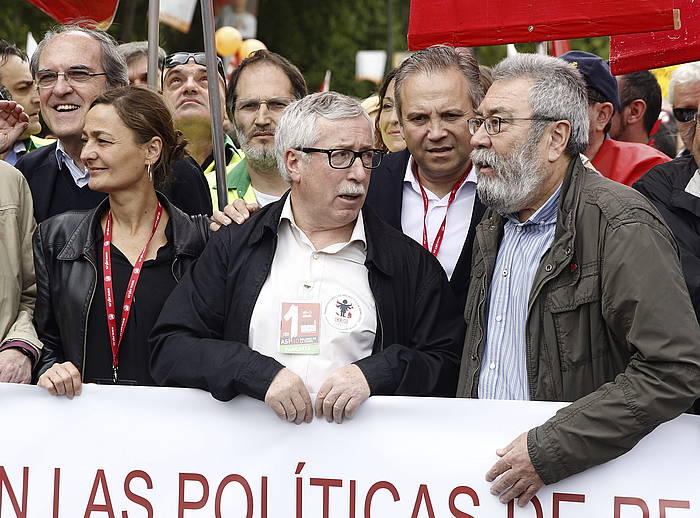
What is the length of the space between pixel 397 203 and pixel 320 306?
929 mm

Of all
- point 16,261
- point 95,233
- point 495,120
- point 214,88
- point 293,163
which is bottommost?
point 16,261

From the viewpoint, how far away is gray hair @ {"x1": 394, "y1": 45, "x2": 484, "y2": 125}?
461cm

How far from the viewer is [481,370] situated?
386cm

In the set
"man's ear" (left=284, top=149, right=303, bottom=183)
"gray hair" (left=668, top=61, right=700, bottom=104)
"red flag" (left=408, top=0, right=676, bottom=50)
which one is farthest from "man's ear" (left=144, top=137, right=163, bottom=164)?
"gray hair" (left=668, top=61, right=700, bottom=104)

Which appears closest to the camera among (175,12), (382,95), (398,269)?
(398,269)

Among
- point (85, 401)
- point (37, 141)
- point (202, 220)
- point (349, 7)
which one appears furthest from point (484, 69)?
point (349, 7)

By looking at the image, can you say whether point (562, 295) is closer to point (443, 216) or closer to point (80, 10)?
point (443, 216)

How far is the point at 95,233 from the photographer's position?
4328 mm

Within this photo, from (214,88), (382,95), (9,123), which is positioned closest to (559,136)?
(214,88)

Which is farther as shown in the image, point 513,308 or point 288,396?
point 513,308

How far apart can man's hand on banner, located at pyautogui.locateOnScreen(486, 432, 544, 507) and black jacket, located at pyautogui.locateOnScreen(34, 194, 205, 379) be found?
58.7 inches

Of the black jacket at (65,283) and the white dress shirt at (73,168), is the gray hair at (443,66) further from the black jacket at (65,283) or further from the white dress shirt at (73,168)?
the white dress shirt at (73,168)

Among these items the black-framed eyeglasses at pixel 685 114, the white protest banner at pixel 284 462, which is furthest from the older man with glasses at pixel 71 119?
the black-framed eyeglasses at pixel 685 114

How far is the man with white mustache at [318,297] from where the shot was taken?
376 centimetres
